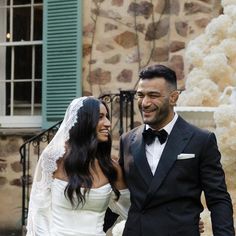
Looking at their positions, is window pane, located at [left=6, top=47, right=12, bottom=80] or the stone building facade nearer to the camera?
the stone building facade

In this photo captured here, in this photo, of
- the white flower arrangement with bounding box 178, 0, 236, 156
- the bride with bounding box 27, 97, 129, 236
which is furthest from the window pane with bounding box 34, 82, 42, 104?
the bride with bounding box 27, 97, 129, 236

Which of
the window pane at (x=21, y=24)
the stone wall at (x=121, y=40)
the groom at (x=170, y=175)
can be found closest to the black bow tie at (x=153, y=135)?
the groom at (x=170, y=175)

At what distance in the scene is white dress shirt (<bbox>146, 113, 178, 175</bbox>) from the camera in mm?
2664

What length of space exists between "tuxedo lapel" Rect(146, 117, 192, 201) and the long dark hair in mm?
315

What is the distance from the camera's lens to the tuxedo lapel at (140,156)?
104 inches

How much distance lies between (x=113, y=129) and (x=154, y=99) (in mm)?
4384

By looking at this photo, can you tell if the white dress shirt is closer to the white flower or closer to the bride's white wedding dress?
the bride's white wedding dress

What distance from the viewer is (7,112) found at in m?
7.86

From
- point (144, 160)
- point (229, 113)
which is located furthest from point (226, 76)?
point (144, 160)

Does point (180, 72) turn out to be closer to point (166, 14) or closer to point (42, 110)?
point (166, 14)

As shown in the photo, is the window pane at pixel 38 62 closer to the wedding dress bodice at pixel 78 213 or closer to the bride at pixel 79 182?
the bride at pixel 79 182

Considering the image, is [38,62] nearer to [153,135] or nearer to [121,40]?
[121,40]

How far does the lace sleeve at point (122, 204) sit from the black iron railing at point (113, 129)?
11.0ft

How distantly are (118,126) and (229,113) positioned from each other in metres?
3.45
